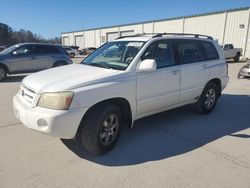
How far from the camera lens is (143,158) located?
12.6 feet

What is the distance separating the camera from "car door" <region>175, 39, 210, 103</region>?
5172 mm

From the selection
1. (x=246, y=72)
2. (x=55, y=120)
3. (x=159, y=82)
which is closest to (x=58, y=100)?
(x=55, y=120)

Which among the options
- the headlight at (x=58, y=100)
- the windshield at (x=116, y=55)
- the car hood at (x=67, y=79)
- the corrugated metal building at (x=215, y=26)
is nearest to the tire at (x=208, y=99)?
the windshield at (x=116, y=55)

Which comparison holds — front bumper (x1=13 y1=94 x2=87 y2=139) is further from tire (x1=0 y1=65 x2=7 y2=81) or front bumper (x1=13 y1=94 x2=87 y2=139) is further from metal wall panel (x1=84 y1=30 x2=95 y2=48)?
metal wall panel (x1=84 y1=30 x2=95 y2=48)

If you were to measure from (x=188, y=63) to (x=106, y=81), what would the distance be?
225cm

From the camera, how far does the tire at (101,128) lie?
3658mm

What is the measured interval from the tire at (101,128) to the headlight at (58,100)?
41 cm

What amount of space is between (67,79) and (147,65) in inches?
50.6

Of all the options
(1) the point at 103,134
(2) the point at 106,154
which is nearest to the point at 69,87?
(1) the point at 103,134

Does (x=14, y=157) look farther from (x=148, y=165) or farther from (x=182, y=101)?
(x=182, y=101)

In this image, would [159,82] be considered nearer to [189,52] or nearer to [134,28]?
[189,52]

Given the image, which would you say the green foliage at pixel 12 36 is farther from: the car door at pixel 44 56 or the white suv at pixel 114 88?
the white suv at pixel 114 88

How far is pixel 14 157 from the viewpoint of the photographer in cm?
376

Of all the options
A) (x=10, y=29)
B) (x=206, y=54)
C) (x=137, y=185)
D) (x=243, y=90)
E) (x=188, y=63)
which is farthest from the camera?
(x=10, y=29)
